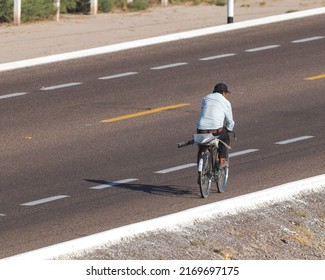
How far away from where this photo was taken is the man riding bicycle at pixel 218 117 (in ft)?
62.9

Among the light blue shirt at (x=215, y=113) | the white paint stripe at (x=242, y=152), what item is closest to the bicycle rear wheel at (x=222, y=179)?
the light blue shirt at (x=215, y=113)

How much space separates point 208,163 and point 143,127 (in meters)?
5.02

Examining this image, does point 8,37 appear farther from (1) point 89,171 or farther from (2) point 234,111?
(1) point 89,171

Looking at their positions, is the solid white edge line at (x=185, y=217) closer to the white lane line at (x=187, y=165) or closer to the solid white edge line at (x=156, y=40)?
the white lane line at (x=187, y=165)

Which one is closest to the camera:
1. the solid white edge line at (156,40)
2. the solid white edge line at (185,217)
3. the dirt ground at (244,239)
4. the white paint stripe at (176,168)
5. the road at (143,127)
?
the solid white edge line at (185,217)

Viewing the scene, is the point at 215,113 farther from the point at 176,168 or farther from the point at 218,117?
the point at 176,168

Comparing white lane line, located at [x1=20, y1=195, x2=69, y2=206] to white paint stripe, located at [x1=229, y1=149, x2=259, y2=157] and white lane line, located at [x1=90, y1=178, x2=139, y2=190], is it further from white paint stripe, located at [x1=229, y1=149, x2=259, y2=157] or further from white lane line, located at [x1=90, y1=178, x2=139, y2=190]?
white paint stripe, located at [x1=229, y1=149, x2=259, y2=157]

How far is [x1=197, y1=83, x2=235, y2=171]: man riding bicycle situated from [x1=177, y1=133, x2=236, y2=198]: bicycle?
0.11 metres

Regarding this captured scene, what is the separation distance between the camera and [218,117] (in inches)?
755

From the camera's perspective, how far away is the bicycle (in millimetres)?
18922

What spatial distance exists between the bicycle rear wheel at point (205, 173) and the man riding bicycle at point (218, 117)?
256 mm

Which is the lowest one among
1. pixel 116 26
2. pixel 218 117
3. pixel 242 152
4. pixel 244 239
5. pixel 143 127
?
pixel 244 239

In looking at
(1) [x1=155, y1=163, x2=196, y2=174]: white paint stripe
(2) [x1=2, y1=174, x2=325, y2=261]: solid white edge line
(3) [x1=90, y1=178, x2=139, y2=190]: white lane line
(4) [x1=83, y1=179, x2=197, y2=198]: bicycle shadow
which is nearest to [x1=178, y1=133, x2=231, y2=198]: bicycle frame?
(4) [x1=83, y1=179, x2=197, y2=198]: bicycle shadow

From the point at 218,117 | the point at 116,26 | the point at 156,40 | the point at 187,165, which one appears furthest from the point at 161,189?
the point at 116,26
